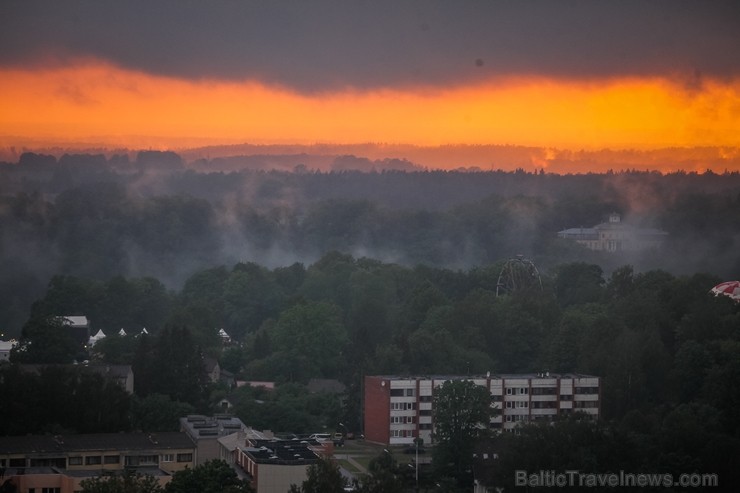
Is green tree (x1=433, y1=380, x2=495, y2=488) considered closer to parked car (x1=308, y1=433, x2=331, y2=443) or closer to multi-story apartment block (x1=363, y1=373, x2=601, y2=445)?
multi-story apartment block (x1=363, y1=373, x2=601, y2=445)

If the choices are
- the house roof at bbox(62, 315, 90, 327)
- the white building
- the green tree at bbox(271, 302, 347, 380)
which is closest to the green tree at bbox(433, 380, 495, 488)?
the green tree at bbox(271, 302, 347, 380)

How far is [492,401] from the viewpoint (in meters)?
29.4

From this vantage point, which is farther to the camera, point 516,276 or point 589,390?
point 516,276

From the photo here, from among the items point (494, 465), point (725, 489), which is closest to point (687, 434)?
point (725, 489)

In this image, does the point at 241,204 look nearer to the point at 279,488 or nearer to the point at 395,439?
the point at 395,439

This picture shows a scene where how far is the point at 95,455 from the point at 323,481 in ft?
15.9

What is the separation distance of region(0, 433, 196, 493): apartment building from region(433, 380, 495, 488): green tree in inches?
165

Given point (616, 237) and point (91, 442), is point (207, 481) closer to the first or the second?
point (91, 442)

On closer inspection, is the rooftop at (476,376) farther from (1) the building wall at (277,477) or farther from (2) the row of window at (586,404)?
(1) the building wall at (277,477)

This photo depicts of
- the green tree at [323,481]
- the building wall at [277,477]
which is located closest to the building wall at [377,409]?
the building wall at [277,477]

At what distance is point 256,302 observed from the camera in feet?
160

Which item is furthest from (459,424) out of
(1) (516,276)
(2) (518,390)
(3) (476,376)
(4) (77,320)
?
(4) (77,320)

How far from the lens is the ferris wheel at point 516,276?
148 feet

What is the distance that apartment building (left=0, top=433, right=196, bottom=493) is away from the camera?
77.0 feet
